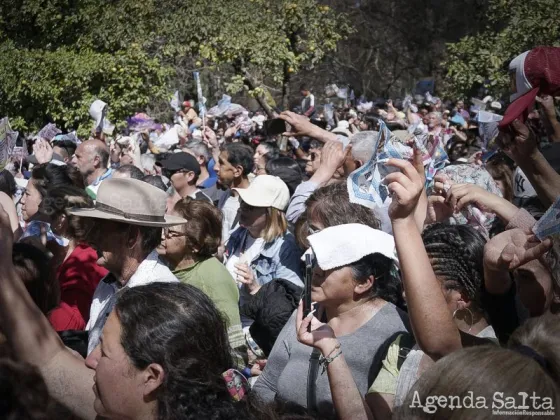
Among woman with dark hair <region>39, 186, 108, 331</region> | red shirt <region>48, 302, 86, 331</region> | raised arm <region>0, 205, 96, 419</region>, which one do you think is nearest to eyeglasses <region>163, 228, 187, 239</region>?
woman with dark hair <region>39, 186, 108, 331</region>

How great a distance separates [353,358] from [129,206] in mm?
1330

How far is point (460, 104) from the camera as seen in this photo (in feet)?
70.0

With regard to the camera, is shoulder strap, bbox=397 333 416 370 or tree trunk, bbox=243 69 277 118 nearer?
shoulder strap, bbox=397 333 416 370

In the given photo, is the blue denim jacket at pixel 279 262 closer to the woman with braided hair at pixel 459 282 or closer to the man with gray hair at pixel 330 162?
the man with gray hair at pixel 330 162

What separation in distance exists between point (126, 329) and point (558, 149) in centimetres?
284

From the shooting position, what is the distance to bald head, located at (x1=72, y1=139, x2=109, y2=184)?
854 cm

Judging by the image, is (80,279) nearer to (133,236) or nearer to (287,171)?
(133,236)

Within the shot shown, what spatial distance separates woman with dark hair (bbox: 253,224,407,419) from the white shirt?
→ 25.1 inches

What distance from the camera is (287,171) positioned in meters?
7.51

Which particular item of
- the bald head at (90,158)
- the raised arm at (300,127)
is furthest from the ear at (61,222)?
the bald head at (90,158)

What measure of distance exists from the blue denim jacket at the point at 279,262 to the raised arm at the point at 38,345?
2.57 metres

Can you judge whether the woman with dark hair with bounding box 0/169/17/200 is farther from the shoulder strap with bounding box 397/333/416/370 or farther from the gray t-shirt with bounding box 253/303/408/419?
the shoulder strap with bounding box 397/333/416/370

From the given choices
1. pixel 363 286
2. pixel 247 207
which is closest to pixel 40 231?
pixel 247 207

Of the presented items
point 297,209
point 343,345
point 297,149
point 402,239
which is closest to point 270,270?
point 297,209
